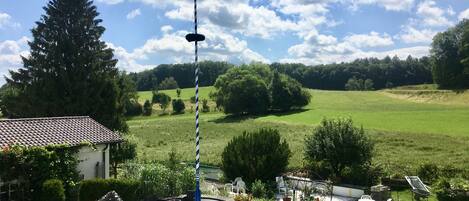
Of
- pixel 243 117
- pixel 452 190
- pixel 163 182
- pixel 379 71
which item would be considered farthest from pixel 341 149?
pixel 379 71

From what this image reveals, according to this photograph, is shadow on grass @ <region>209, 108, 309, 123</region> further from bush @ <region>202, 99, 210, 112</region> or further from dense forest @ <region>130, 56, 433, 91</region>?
dense forest @ <region>130, 56, 433, 91</region>

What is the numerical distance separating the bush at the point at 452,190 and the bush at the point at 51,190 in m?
14.3

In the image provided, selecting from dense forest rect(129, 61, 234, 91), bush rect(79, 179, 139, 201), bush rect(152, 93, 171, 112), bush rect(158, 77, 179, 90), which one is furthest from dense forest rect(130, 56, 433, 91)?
bush rect(79, 179, 139, 201)

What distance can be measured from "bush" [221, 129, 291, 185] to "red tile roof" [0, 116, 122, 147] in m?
6.50

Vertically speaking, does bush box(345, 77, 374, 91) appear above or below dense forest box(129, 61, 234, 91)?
below

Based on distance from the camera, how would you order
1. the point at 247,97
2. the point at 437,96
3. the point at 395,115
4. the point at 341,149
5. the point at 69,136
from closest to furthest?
the point at 69,136, the point at 341,149, the point at 395,115, the point at 437,96, the point at 247,97

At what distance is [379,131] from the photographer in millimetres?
45500

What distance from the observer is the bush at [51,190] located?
16.2 metres

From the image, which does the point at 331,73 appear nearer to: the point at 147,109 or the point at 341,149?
the point at 147,109

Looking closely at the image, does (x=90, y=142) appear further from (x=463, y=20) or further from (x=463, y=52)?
(x=463, y=20)

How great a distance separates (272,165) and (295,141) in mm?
20217

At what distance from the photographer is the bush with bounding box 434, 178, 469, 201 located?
707 inches

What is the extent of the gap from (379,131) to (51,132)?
33.8 meters

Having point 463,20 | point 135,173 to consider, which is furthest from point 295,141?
point 463,20
